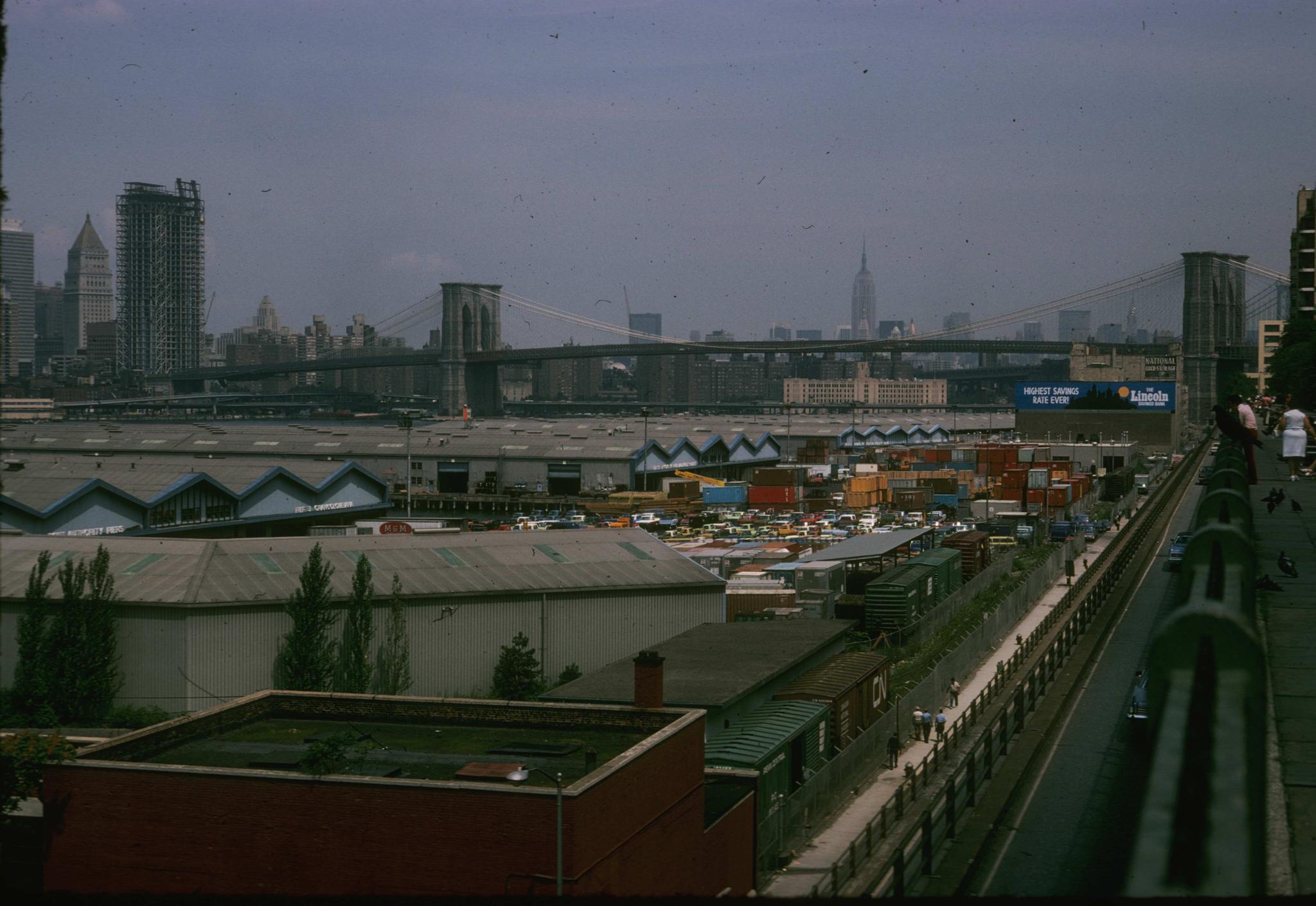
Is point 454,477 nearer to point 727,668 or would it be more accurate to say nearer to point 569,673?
point 569,673

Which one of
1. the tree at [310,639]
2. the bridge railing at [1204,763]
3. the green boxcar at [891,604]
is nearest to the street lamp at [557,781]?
the bridge railing at [1204,763]

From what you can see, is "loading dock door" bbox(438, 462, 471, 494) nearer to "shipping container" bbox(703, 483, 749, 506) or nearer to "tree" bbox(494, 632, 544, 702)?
"shipping container" bbox(703, 483, 749, 506)

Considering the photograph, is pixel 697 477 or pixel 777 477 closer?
pixel 777 477

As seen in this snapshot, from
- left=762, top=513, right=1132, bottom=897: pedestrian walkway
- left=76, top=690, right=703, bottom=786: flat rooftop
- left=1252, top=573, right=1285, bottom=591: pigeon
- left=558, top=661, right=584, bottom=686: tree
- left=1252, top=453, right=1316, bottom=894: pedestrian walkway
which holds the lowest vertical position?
left=762, top=513, right=1132, bottom=897: pedestrian walkway

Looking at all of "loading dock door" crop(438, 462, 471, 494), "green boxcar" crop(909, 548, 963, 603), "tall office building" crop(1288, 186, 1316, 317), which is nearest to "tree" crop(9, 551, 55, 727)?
"green boxcar" crop(909, 548, 963, 603)

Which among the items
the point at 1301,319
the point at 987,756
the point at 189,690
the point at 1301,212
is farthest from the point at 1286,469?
the point at 1301,212

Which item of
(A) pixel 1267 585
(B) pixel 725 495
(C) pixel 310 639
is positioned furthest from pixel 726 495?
(A) pixel 1267 585

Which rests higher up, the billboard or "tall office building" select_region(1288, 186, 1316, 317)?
"tall office building" select_region(1288, 186, 1316, 317)
